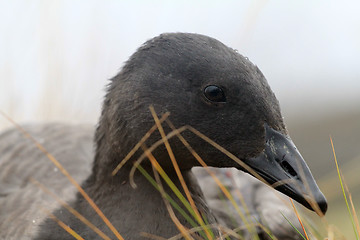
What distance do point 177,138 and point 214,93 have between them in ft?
1.16

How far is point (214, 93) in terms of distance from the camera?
3.66 m

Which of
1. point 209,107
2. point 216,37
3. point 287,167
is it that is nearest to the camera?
point 287,167

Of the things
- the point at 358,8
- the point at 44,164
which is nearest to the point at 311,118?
the point at 358,8

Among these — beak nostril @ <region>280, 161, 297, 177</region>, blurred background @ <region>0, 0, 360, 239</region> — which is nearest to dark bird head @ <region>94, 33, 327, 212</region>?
beak nostril @ <region>280, 161, 297, 177</region>

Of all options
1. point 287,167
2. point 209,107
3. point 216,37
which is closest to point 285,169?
point 287,167

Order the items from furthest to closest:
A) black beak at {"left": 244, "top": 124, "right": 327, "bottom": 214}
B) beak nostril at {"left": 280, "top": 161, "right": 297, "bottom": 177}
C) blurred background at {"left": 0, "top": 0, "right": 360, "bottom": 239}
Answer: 1. blurred background at {"left": 0, "top": 0, "right": 360, "bottom": 239}
2. beak nostril at {"left": 280, "top": 161, "right": 297, "bottom": 177}
3. black beak at {"left": 244, "top": 124, "right": 327, "bottom": 214}

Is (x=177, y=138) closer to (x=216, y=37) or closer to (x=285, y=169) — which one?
(x=285, y=169)

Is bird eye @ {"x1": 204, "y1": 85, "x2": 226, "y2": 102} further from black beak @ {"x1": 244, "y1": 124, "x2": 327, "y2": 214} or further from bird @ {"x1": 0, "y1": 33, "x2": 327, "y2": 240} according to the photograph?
black beak @ {"x1": 244, "y1": 124, "x2": 327, "y2": 214}

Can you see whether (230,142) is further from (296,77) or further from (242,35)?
(296,77)

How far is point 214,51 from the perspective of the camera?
374cm

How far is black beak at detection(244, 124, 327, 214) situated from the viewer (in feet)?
11.4

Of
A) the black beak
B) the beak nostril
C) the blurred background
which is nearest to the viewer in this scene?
the black beak

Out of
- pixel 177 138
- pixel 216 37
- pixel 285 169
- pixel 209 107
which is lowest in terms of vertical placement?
pixel 216 37

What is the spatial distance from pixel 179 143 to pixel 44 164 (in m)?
1.81
